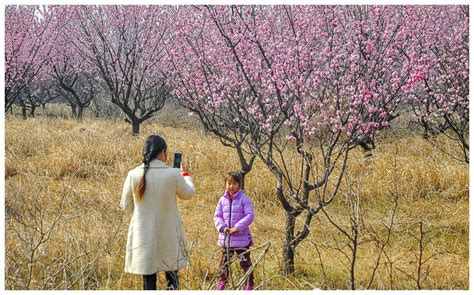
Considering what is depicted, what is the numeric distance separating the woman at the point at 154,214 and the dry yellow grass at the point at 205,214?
0.57 ft

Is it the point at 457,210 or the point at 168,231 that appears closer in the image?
the point at 168,231

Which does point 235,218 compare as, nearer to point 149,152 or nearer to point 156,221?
point 156,221

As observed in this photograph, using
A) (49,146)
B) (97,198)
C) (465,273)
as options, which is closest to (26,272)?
(97,198)

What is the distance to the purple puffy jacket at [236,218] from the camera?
12.2 feet

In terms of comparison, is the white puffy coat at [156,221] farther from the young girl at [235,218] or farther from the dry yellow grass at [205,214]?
the young girl at [235,218]

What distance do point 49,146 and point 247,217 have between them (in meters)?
7.16

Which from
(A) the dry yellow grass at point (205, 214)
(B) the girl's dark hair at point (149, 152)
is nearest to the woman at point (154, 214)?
(B) the girl's dark hair at point (149, 152)

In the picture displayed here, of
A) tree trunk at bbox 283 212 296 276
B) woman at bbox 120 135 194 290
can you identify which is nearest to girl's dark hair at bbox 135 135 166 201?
woman at bbox 120 135 194 290

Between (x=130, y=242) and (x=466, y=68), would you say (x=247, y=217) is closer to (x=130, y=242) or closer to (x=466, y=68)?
(x=130, y=242)

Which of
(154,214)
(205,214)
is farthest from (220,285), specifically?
(205,214)

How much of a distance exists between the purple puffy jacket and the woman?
1.52 feet

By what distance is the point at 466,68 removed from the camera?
6340 millimetres

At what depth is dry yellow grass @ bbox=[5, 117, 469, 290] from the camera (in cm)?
401

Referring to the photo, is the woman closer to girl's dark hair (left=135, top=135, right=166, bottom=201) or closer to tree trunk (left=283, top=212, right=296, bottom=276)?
girl's dark hair (left=135, top=135, right=166, bottom=201)
